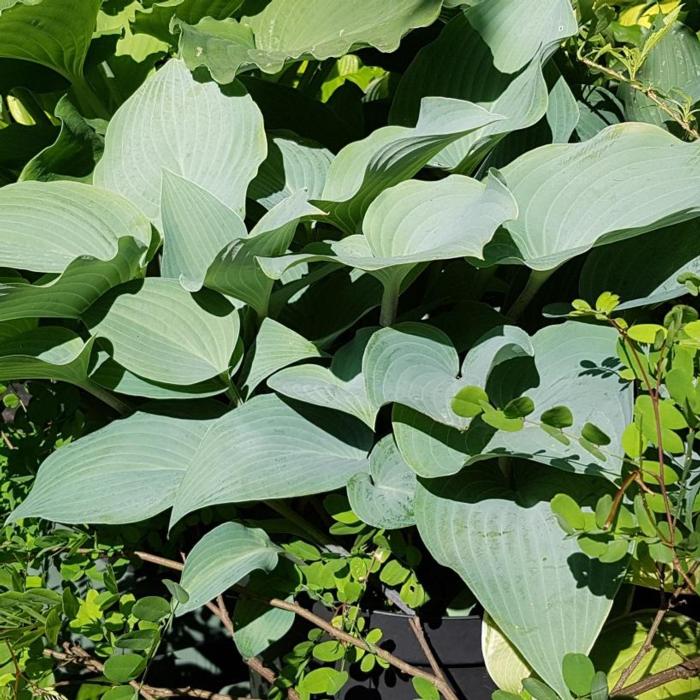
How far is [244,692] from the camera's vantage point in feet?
3.36

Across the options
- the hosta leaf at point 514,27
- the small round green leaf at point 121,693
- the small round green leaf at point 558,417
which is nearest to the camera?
the small round green leaf at point 558,417

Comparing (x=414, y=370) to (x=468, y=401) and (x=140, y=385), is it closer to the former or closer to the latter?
(x=468, y=401)

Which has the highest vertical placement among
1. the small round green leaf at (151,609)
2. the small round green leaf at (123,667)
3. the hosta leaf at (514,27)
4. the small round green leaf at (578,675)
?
the hosta leaf at (514,27)

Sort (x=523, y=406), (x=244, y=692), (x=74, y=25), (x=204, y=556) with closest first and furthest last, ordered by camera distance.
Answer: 1. (x=523, y=406)
2. (x=204, y=556)
3. (x=74, y=25)
4. (x=244, y=692)

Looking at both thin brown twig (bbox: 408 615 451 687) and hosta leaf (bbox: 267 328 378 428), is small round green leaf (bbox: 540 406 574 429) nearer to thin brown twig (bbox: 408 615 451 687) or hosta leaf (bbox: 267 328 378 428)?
Result: hosta leaf (bbox: 267 328 378 428)

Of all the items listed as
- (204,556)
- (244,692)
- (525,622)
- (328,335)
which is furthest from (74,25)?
(244,692)

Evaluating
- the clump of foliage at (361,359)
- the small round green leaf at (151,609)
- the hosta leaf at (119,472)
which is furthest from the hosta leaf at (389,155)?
the small round green leaf at (151,609)

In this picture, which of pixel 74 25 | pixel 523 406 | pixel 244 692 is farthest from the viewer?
pixel 244 692

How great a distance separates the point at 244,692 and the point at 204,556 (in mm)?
450

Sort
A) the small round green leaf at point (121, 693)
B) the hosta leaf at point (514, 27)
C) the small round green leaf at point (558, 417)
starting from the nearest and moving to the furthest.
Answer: the small round green leaf at point (558, 417) < the small round green leaf at point (121, 693) < the hosta leaf at point (514, 27)

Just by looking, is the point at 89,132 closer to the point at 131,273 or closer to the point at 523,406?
the point at 131,273

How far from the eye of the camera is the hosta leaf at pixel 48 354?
0.66 meters

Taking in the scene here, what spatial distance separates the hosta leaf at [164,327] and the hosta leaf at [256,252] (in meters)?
0.03

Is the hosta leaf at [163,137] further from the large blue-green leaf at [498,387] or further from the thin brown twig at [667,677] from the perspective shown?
the thin brown twig at [667,677]
